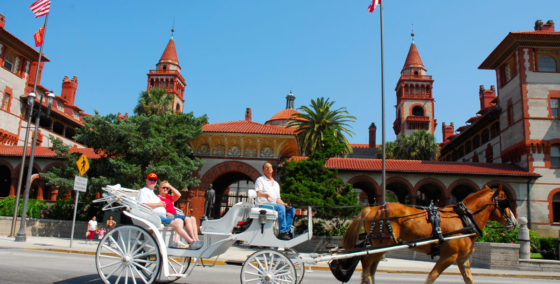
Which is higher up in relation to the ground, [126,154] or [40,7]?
[40,7]

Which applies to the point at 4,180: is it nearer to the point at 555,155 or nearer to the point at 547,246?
the point at 547,246

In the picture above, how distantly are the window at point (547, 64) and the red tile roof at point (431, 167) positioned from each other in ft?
27.0

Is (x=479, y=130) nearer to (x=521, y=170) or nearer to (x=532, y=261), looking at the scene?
(x=521, y=170)

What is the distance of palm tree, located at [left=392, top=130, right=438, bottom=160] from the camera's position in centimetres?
4456

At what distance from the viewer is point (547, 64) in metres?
29.3

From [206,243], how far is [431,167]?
969 inches

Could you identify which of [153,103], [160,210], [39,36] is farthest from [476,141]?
[160,210]

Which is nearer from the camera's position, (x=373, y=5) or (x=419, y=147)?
(x=373, y=5)

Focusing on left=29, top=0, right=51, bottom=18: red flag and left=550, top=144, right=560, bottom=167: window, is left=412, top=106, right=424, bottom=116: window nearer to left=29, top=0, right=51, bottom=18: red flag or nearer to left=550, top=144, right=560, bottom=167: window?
left=550, top=144, right=560, bottom=167: window

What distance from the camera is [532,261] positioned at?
523 inches

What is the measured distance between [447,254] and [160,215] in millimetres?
4571

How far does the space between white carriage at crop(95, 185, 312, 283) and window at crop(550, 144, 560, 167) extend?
29.0 meters

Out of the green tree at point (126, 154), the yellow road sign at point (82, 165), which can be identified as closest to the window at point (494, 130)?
the green tree at point (126, 154)

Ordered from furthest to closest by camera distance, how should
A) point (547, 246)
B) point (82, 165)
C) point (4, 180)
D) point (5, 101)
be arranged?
point (4, 180)
point (5, 101)
point (547, 246)
point (82, 165)
